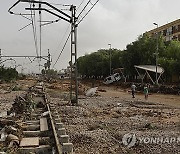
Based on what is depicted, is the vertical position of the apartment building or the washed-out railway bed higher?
the apartment building

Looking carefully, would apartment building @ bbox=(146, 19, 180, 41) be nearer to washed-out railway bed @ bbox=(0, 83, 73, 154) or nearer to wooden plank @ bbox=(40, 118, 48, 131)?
wooden plank @ bbox=(40, 118, 48, 131)

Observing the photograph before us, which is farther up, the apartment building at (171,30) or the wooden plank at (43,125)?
the apartment building at (171,30)

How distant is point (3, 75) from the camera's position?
225 ft

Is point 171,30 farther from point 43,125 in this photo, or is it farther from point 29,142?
point 29,142

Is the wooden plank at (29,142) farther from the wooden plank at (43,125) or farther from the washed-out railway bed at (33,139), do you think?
the wooden plank at (43,125)

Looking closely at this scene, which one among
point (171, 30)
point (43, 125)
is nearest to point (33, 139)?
point (43, 125)

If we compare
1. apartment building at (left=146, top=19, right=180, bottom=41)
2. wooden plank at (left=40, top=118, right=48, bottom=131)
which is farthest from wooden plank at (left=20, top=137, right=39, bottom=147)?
apartment building at (left=146, top=19, right=180, bottom=41)

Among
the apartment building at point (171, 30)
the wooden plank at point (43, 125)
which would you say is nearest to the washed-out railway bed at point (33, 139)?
the wooden plank at point (43, 125)

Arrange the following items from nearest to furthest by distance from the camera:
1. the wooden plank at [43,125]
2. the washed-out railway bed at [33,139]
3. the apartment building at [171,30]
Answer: the washed-out railway bed at [33,139] < the wooden plank at [43,125] < the apartment building at [171,30]

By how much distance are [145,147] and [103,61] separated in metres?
83.4

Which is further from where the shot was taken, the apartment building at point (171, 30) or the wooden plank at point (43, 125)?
the apartment building at point (171, 30)

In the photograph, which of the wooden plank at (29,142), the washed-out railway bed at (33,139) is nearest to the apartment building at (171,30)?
the washed-out railway bed at (33,139)

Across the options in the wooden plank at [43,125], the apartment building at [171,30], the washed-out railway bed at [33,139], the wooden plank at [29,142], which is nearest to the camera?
the washed-out railway bed at [33,139]

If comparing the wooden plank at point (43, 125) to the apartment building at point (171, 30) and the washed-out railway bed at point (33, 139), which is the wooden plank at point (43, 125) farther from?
the apartment building at point (171, 30)
